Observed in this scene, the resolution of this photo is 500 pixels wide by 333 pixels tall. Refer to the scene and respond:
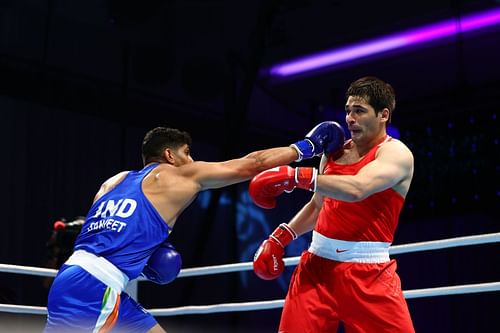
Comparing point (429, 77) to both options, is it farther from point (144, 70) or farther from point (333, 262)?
point (333, 262)

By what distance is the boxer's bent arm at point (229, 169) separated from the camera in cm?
286

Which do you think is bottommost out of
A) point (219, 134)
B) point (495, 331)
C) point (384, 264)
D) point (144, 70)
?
point (495, 331)

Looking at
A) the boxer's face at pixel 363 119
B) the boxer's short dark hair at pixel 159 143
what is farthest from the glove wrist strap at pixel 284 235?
the boxer's short dark hair at pixel 159 143

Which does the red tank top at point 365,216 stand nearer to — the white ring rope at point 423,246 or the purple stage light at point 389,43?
the white ring rope at point 423,246

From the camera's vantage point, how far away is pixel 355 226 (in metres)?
2.54

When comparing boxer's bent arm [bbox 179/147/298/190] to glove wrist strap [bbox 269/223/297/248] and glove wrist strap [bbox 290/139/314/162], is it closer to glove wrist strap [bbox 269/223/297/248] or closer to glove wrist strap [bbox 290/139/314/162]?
glove wrist strap [bbox 290/139/314/162]

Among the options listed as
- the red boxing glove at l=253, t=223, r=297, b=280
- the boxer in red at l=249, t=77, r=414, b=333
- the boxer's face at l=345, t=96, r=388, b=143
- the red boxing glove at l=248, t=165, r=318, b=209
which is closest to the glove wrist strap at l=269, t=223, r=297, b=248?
the red boxing glove at l=253, t=223, r=297, b=280

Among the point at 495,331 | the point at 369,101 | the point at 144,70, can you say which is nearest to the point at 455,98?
the point at 495,331

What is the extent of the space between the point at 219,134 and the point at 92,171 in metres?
1.66

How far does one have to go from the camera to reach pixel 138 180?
9.37 ft

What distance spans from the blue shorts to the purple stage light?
5359mm

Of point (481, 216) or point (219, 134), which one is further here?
point (219, 134)

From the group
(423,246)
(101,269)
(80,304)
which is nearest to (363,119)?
(423,246)

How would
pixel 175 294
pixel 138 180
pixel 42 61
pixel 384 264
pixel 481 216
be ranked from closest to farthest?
pixel 384 264 < pixel 138 180 < pixel 42 61 < pixel 481 216 < pixel 175 294
